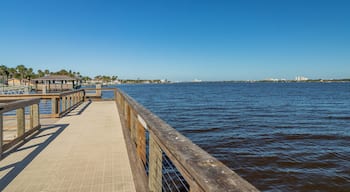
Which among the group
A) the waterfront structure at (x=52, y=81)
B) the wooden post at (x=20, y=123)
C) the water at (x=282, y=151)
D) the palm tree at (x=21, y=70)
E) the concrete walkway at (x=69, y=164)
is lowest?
the water at (x=282, y=151)

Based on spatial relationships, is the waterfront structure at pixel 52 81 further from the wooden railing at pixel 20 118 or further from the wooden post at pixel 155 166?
the wooden post at pixel 155 166

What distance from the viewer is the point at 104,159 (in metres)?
3.15

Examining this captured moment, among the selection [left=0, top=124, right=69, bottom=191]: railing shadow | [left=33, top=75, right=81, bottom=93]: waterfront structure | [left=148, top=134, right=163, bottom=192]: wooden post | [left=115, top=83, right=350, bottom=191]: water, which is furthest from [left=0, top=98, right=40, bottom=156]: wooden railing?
[left=33, top=75, right=81, bottom=93]: waterfront structure

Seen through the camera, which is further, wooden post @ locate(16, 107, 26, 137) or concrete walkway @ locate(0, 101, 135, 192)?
wooden post @ locate(16, 107, 26, 137)

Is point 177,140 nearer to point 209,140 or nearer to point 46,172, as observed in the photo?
point 46,172

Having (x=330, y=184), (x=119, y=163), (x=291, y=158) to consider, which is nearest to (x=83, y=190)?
(x=119, y=163)

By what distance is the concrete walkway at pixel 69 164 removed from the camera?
234 cm

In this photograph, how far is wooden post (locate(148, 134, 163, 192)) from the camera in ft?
5.14

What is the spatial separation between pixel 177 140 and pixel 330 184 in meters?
4.67

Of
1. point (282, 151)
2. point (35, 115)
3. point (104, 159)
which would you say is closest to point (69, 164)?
point (104, 159)

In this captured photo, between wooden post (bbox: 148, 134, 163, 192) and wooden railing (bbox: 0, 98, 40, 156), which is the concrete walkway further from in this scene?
wooden post (bbox: 148, 134, 163, 192)

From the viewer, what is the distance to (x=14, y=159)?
3.10 meters

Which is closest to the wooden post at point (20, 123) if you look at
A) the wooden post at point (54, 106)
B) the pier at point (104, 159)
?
the pier at point (104, 159)

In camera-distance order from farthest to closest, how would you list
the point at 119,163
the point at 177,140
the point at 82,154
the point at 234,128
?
the point at 234,128, the point at 82,154, the point at 119,163, the point at 177,140
